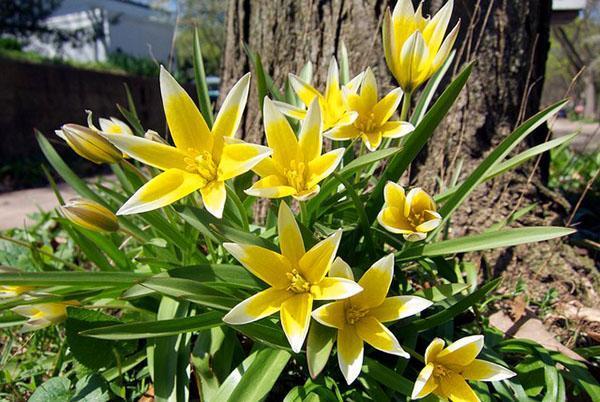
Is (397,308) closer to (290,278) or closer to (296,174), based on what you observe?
(290,278)

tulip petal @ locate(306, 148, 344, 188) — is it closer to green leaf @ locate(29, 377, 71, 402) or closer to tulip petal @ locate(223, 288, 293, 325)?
tulip petal @ locate(223, 288, 293, 325)

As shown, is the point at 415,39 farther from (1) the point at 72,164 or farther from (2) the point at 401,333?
(1) the point at 72,164

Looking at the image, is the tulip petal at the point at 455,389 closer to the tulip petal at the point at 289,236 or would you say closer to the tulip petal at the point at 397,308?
the tulip petal at the point at 397,308

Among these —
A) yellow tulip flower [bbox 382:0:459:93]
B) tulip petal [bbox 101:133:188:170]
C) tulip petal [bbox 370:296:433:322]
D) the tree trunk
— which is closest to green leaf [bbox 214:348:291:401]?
tulip petal [bbox 370:296:433:322]

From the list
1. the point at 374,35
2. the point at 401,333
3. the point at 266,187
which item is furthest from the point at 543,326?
the point at 374,35

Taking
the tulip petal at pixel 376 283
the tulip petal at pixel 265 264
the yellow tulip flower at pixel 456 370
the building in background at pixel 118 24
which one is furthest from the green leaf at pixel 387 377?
the building in background at pixel 118 24

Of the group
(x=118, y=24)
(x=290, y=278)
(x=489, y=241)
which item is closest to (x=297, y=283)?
(x=290, y=278)
